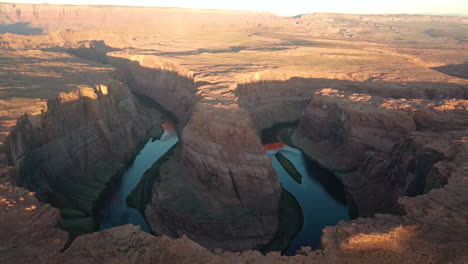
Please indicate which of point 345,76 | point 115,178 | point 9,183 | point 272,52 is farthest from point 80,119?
point 272,52

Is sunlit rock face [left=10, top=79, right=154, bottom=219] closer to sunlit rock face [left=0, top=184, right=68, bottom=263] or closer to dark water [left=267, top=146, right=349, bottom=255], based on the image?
sunlit rock face [left=0, top=184, right=68, bottom=263]

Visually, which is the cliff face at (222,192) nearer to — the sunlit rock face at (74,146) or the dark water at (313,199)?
the dark water at (313,199)

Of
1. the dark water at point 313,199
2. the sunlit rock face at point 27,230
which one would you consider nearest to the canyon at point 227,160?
the sunlit rock face at point 27,230

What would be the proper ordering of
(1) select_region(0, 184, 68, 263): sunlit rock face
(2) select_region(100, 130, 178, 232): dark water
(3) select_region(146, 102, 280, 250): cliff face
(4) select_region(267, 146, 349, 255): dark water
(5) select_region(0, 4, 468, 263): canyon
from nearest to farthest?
(1) select_region(0, 184, 68, 263): sunlit rock face → (5) select_region(0, 4, 468, 263): canyon → (3) select_region(146, 102, 280, 250): cliff face → (4) select_region(267, 146, 349, 255): dark water → (2) select_region(100, 130, 178, 232): dark water

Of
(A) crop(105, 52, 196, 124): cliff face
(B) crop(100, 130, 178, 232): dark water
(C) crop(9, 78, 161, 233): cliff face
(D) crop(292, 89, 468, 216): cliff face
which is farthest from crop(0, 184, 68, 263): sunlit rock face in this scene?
(A) crop(105, 52, 196, 124): cliff face

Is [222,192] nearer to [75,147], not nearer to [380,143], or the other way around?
[75,147]

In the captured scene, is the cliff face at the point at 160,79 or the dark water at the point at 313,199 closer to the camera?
the dark water at the point at 313,199
